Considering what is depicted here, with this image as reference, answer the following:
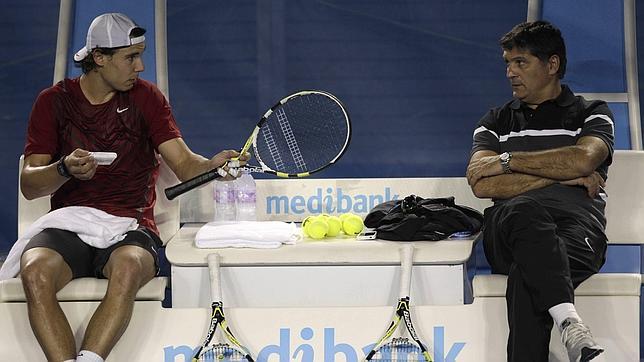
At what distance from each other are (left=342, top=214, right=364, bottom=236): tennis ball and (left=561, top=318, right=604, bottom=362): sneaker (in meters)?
1.06

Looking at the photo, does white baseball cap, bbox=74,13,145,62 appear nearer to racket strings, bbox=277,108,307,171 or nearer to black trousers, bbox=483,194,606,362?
racket strings, bbox=277,108,307,171

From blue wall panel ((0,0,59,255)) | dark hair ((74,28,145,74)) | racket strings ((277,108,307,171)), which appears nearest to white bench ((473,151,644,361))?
racket strings ((277,108,307,171))

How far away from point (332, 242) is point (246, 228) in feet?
1.13

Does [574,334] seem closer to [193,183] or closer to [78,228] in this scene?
[193,183]

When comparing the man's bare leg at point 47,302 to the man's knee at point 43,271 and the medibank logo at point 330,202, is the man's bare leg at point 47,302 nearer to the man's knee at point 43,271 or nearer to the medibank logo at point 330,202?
the man's knee at point 43,271

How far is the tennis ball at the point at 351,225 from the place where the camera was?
4641mm

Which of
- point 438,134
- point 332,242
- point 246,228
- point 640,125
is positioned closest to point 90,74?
point 246,228

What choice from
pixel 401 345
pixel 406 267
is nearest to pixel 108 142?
pixel 406 267

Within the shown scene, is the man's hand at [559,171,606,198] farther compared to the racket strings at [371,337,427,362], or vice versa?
the man's hand at [559,171,606,198]

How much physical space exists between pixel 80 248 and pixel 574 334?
A: 6.19 ft

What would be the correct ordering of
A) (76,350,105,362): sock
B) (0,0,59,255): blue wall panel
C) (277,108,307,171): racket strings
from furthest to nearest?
(0,0,59,255): blue wall panel → (277,108,307,171): racket strings → (76,350,105,362): sock

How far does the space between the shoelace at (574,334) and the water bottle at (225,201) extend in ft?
5.57

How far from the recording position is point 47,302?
163 inches

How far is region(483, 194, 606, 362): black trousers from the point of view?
156 inches
